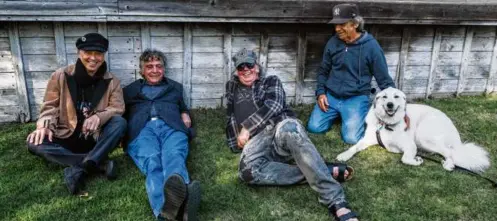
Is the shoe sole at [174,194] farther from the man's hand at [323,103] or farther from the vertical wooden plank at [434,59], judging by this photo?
the vertical wooden plank at [434,59]

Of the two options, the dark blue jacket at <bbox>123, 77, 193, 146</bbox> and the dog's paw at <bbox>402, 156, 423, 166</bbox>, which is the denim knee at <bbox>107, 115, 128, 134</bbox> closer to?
the dark blue jacket at <bbox>123, 77, 193, 146</bbox>

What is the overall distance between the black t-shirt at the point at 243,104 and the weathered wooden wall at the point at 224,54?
1.10 metres

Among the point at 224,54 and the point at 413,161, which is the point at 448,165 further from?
the point at 224,54

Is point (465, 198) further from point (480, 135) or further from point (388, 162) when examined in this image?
point (480, 135)

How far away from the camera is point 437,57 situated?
6004 millimetres

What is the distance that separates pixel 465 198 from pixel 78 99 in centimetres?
354

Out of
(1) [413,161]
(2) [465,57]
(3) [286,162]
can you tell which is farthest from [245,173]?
(2) [465,57]

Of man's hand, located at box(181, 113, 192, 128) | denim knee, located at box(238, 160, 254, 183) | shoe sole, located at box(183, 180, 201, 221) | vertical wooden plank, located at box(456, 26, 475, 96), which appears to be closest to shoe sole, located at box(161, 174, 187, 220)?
shoe sole, located at box(183, 180, 201, 221)

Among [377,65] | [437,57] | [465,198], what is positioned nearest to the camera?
[465,198]

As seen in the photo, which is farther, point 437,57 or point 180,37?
point 437,57

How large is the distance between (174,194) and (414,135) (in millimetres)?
2646

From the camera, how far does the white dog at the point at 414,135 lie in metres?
4.24

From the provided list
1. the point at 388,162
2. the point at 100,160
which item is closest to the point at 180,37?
the point at 100,160

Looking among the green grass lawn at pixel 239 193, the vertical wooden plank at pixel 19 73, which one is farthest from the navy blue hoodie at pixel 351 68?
the vertical wooden plank at pixel 19 73
